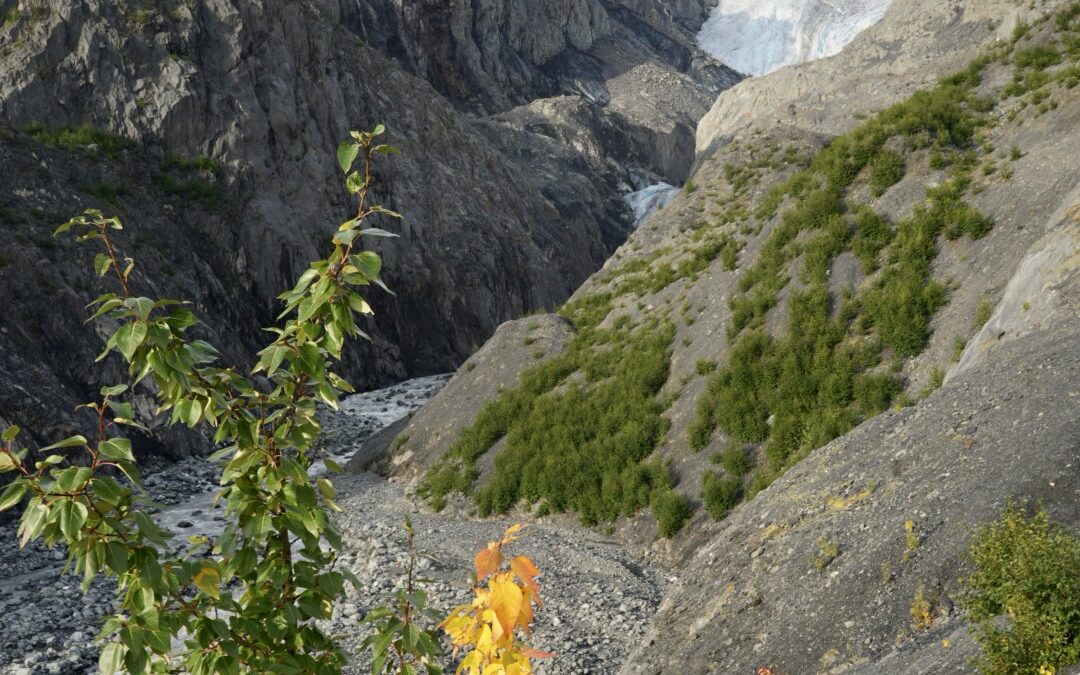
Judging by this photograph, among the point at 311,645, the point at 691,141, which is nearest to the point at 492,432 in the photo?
the point at 311,645

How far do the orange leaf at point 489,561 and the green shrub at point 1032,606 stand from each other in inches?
195

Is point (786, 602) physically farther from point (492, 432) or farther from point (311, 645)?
point (492, 432)

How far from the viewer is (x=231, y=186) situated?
52.2 metres

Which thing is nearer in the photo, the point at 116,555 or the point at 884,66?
the point at 116,555

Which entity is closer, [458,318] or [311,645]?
[311,645]

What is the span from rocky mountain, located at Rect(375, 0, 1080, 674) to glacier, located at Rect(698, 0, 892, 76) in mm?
147181

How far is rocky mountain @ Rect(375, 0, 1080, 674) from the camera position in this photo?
38.2ft

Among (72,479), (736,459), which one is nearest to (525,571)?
(72,479)

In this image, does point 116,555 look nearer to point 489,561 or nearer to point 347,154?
point 489,561

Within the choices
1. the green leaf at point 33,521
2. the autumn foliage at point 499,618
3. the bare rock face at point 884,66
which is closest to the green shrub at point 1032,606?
the autumn foliage at point 499,618

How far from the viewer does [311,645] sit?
477 centimetres

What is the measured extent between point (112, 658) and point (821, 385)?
19.5 meters

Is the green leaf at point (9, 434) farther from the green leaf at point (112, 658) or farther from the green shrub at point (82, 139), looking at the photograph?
the green shrub at point (82, 139)

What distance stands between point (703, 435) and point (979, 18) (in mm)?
42100
